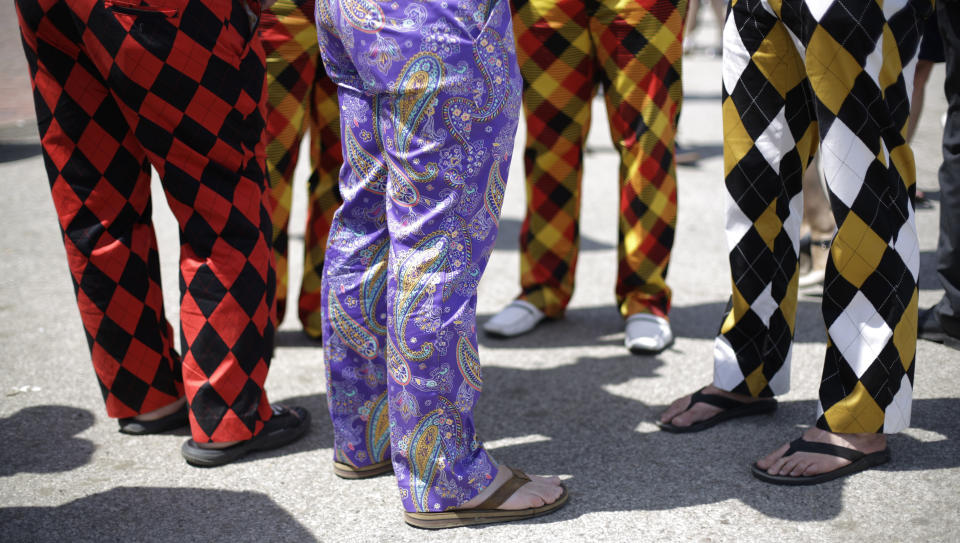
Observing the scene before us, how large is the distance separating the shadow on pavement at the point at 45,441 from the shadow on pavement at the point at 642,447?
1.06 metres

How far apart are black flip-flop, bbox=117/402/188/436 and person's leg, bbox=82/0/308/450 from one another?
18cm

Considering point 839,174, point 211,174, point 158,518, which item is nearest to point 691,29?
point 839,174

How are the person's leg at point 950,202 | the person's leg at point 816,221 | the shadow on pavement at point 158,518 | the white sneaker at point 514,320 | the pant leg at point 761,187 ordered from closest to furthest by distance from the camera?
the shadow on pavement at point 158,518 → the pant leg at point 761,187 → the person's leg at point 950,202 → the white sneaker at point 514,320 → the person's leg at point 816,221

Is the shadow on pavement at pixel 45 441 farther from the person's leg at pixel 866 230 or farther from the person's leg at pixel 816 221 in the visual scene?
the person's leg at pixel 816 221

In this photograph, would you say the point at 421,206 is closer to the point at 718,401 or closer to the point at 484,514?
the point at 484,514

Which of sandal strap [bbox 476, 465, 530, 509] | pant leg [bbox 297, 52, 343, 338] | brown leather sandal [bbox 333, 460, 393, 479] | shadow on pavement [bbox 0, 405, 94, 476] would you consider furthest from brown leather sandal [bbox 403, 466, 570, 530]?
pant leg [bbox 297, 52, 343, 338]

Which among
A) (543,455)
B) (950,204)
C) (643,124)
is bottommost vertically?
(543,455)

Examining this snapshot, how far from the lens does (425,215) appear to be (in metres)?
1.66

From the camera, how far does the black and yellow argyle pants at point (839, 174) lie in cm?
180

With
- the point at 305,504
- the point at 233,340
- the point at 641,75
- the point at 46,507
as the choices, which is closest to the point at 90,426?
the point at 46,507

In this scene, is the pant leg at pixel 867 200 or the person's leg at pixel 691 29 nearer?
the pant leg at pixel 867 200

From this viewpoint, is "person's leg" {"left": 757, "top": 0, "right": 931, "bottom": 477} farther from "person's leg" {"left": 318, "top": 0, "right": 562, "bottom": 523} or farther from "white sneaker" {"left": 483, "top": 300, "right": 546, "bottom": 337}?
"white sneaker" {"left": 483, "top": 300, "right": 546, "bottom": 337}

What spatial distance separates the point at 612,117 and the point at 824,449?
54.7 inches

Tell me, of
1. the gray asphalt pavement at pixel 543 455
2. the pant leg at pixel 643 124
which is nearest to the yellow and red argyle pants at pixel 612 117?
the pant leg at pixel 643 124
